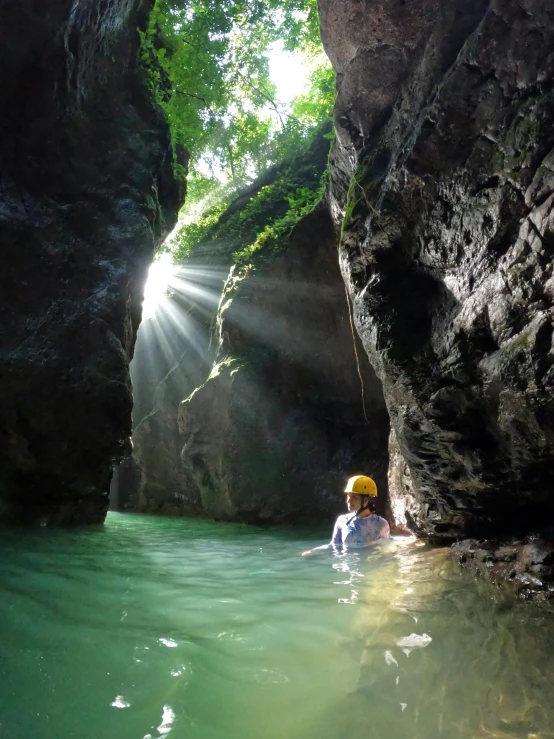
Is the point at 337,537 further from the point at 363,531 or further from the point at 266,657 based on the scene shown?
the point at 266,657

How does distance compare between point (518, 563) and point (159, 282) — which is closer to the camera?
point (518, 563)

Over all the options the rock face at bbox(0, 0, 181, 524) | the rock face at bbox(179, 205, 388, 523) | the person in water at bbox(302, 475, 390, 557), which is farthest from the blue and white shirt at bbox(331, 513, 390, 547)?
the rock face at bbox(179, 205, 388, 523)

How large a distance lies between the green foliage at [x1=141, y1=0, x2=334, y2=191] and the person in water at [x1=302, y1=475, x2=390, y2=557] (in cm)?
828

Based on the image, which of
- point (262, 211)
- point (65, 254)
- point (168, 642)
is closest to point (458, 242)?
point (168, 642)

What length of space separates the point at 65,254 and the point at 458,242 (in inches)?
237

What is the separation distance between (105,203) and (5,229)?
6.22 ft

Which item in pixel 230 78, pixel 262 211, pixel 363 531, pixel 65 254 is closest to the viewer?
pixel 363 531

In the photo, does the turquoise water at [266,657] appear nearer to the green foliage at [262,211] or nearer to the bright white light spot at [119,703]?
the bright white light spot at [119,703]

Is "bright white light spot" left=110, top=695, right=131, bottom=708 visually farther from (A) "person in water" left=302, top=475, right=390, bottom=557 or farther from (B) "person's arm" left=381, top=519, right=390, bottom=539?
(B) "person's arm" left=381, top=519, right=390, bottom=539

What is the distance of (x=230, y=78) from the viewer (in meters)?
13.8

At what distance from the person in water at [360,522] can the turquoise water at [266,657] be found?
1866mm

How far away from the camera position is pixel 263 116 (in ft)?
59.5

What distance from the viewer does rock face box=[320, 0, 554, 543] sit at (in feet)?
12.7

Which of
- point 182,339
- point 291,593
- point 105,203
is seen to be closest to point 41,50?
point 105,203
